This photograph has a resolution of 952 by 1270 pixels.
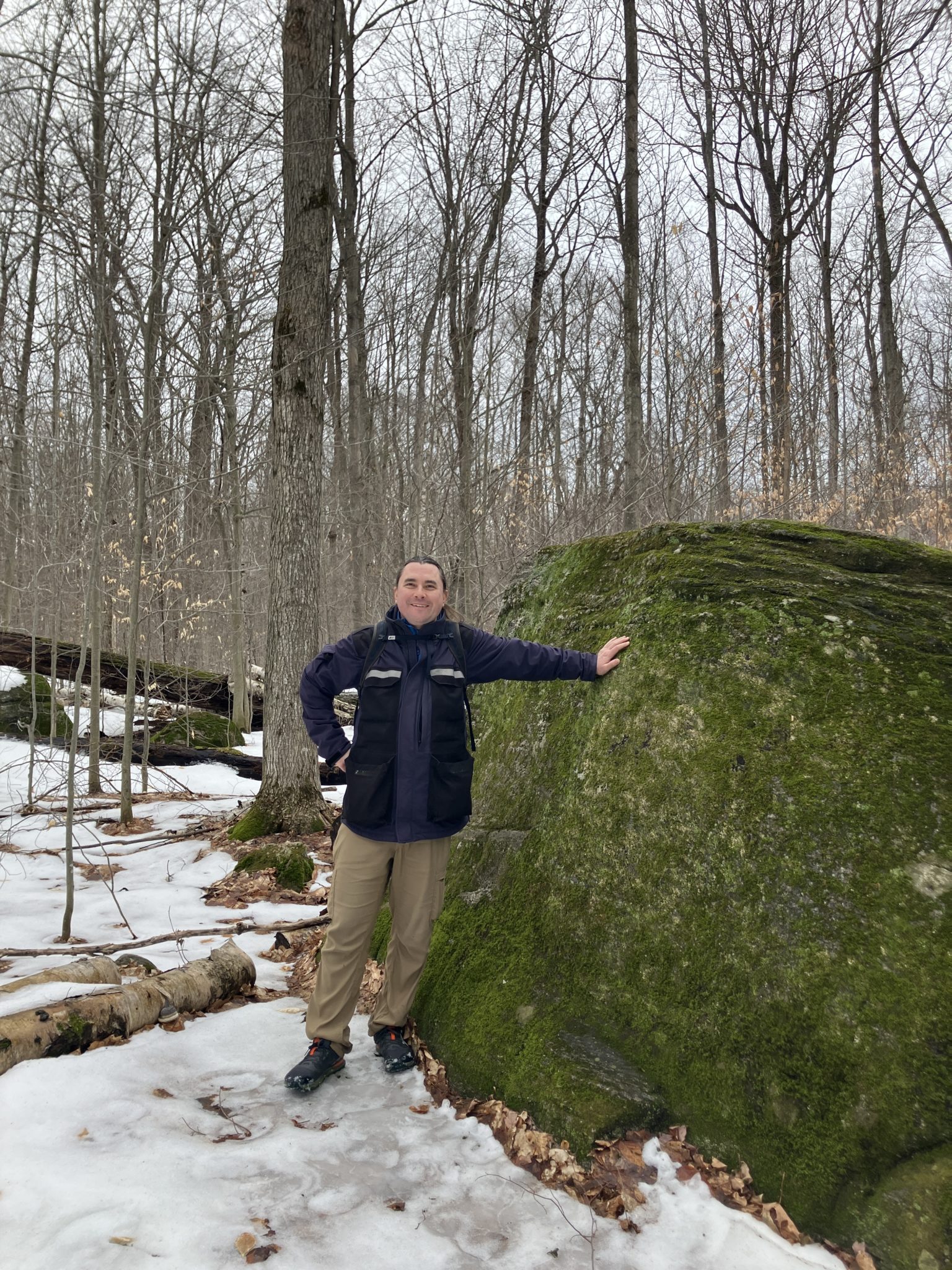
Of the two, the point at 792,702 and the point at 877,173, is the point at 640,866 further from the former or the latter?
Result: the point at 877,173

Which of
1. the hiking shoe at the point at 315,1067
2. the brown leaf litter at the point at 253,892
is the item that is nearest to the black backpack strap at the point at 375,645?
the hiking shoe at the point at 315,1067

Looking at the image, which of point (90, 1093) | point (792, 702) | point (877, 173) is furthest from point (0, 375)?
point (877, 173)

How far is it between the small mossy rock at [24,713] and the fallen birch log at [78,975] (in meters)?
7.16

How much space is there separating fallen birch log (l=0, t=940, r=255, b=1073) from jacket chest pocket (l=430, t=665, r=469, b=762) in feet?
5.82

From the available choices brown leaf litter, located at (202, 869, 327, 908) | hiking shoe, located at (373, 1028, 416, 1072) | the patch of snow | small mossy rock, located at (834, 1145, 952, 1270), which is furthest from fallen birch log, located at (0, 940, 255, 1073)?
the patch of snow

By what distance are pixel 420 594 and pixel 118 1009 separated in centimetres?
228

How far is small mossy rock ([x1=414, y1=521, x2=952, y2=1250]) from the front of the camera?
237 cm

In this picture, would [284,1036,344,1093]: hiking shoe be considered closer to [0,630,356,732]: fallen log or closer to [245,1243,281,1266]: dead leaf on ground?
[245,1243,281,1266]: dead leaf on ground

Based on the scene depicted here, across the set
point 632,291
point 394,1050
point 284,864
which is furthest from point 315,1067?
point 632,291

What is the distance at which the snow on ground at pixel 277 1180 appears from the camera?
214 centimetres

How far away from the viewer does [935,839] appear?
2.58m

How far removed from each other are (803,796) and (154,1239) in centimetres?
252

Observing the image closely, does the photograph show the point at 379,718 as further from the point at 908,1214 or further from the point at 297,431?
the point at 297,431

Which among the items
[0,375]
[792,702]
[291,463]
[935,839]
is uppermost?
[0,375]
